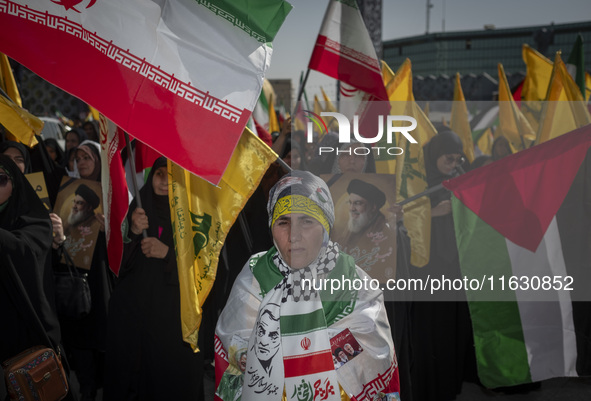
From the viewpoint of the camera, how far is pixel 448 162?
427 cm

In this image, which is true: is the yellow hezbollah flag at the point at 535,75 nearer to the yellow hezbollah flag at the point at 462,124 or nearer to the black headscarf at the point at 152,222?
the yellow hezbollah flag at the point at 462,124

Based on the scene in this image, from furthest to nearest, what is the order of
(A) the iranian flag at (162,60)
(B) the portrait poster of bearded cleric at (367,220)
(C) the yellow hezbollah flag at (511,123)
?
(C) the yellow hezbollah flag at (511,123), (B) the portrait poster of bearded cleric at (367,220), (A) the iranian flag at (162,60)

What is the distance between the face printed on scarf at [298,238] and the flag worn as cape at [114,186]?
3.65ft

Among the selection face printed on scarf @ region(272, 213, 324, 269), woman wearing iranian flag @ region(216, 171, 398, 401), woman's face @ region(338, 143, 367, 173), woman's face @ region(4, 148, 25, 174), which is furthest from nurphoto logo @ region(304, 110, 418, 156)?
woman's face @ region(4, 148, 25, 174)

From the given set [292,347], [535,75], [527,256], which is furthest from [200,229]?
[535,75]

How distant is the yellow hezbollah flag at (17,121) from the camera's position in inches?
127

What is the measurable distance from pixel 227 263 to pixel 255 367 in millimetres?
1672

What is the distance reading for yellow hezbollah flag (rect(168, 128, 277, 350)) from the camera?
282 centimetres

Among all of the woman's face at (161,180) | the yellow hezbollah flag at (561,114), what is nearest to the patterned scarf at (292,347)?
the woman's face at (161,180)

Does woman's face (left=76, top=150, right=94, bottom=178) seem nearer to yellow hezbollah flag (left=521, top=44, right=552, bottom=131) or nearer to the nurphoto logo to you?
the nurphoto logo

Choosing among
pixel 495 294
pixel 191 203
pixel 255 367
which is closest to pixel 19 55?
pixel 191 203

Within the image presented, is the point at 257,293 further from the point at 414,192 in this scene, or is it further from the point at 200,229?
the point at 414,192

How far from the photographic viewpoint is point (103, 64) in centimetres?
246

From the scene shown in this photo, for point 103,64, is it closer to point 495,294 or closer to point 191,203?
point 191,203
